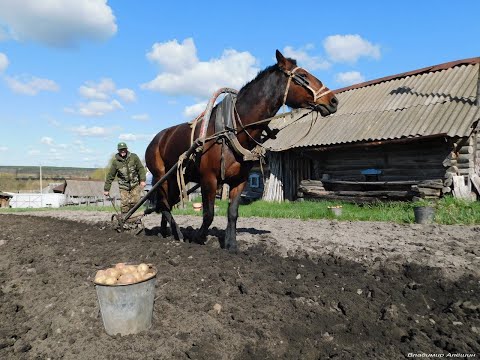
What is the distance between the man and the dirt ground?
165cm

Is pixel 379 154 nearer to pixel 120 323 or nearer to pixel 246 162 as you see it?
pixel 246 162

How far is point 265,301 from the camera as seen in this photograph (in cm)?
369

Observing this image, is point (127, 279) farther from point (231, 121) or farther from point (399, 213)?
point (399, 213)

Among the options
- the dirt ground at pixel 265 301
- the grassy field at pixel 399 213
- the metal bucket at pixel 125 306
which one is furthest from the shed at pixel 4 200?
the metal bucket at pixel 125 306

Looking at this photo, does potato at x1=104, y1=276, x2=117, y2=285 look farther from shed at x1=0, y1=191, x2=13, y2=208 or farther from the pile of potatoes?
shed at x1=0, y1=191, x2=13, y2=208

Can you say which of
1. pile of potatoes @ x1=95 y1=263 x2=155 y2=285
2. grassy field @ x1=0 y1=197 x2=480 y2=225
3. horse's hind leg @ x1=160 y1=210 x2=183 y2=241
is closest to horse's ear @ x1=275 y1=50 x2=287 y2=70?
pile of potatoes @ x1=95 y1=263 x2=155 y2=285

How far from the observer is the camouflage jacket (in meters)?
7.62

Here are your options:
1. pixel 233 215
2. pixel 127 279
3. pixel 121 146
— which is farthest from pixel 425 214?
pixel 127 279

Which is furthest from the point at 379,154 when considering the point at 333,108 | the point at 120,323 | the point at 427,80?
the point at 120,323

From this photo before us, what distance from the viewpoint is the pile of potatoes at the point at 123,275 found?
3066mm

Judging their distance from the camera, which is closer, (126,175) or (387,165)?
(126,175)

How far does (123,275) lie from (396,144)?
37.5 feet

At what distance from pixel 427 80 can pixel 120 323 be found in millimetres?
15982

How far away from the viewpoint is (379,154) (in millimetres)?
13555
